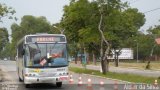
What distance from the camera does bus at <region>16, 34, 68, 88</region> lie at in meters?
25.0

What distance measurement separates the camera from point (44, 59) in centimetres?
2505

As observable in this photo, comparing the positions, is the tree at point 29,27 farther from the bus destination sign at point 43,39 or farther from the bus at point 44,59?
the bus at point 44,59

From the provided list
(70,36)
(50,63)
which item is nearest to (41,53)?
(50,63)

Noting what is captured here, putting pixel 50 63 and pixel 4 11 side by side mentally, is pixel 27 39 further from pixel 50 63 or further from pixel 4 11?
pixel 4 11

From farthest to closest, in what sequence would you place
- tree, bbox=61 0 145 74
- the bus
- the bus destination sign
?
tree, bbox=61 0 145 74, the bus destination sign, the bus

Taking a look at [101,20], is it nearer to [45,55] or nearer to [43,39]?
[43,39]

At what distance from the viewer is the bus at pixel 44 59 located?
81.9 ft

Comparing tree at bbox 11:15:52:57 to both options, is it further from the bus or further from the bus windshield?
the bus windshield

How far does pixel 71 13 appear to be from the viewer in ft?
151

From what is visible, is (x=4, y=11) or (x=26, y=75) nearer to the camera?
(x=26, y=75)

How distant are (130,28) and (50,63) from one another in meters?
26.6

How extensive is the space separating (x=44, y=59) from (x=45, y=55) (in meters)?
0.23

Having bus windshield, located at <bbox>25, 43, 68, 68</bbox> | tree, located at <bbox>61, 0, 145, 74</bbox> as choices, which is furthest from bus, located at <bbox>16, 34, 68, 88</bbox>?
tree, located at <bbox>61, 0, 145, 74</bbox>

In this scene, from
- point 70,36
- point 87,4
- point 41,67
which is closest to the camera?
point 41,67
